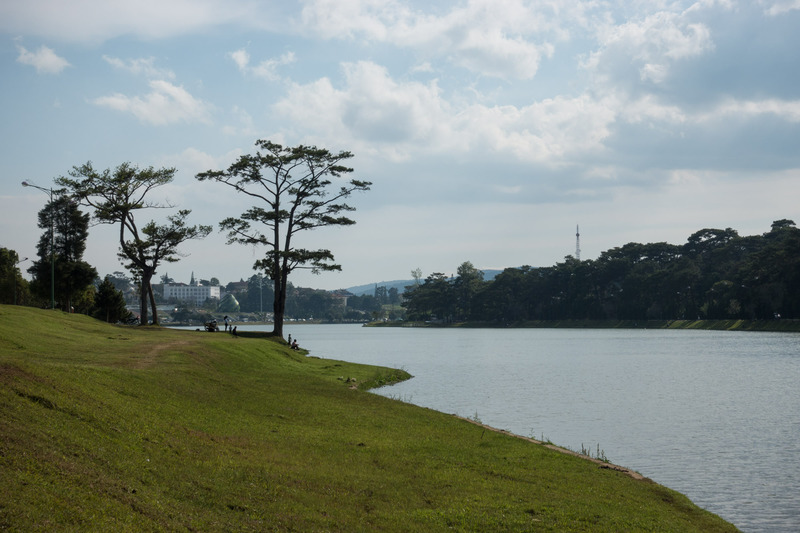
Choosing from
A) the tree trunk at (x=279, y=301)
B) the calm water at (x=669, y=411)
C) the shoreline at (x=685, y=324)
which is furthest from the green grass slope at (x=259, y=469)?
the shoreline at (x=685, y=324)

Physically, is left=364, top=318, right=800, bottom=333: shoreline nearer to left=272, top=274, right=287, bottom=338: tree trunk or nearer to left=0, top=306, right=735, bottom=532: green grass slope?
→ left=272, top=274, right=287, bottom=338: tree trunk

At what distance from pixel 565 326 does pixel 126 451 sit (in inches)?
7046

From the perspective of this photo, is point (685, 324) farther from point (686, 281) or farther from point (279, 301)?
point (279, 301)

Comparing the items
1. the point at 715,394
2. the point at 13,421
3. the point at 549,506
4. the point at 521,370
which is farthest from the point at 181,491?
the point at 521,370

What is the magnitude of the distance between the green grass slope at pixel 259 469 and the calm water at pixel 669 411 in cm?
312

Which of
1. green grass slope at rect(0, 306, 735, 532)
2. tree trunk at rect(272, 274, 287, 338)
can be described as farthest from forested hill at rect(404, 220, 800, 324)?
green grass slope at rect(0, 306, 735, 532)

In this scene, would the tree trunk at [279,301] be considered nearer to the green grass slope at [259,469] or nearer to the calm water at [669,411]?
the calm water at [669,411]

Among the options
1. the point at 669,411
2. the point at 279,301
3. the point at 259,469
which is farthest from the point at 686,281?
the point at 259,469

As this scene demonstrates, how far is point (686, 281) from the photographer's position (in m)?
155

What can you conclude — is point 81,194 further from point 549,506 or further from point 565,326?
point 565,326

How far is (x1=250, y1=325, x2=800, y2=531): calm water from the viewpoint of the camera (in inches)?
876

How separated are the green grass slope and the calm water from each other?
312 cm

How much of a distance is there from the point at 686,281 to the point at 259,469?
496 ft

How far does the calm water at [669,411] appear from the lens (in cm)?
2225
